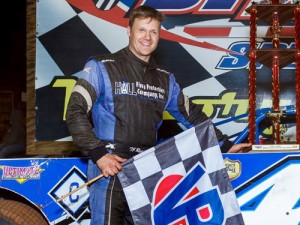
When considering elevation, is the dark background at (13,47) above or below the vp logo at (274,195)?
above

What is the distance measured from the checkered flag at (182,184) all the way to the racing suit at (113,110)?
0.11m

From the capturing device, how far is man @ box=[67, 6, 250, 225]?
8.30 ft

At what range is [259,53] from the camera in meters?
3.43

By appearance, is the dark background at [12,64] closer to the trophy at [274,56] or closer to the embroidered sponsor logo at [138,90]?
the trophy at [274,56]

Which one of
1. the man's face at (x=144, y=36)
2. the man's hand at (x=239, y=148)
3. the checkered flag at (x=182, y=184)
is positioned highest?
the man's face at (x=144, y=36)

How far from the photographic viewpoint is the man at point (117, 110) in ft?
8.30

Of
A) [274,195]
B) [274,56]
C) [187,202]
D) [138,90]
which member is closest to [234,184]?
[274,195]

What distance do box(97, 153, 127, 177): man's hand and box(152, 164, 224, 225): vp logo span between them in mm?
285

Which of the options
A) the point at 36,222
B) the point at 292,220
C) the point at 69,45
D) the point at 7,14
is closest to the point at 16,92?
the point at 7,14

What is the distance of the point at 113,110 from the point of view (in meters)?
2.68

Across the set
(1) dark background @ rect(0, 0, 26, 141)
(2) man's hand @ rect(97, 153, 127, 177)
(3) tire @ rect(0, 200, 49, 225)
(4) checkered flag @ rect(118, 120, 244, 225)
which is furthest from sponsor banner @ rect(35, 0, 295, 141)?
(1) dark background @ rect(0, 0, 26, 141)

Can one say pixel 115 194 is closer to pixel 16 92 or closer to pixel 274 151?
pixel 274 151

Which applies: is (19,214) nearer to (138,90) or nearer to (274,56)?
(138,90)

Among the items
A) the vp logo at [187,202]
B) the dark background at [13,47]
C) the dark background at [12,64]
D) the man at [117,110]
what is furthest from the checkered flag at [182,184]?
the dark background at [12,64]
